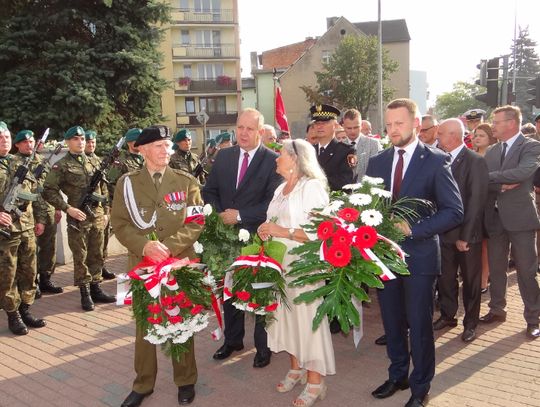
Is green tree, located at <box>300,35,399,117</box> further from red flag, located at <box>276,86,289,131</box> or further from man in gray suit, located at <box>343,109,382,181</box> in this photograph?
red flag, located at <box>276,86,289,131</box>

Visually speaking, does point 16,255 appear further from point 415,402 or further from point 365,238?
point 415,402

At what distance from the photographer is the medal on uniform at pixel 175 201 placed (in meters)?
4.09

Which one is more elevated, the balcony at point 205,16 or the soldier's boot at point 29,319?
the balcony at point 205,16

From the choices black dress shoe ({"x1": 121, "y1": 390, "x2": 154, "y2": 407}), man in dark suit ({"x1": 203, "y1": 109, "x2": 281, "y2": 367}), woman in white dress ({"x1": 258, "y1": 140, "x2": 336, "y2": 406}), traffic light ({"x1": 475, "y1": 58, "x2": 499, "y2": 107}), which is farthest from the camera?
traffic light ({"x1": 475, "y1": 58, "x2": 499, "y2": 107})

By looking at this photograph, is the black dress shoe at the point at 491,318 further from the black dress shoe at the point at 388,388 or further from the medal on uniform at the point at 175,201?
the medal on uniform at the point at 175,201

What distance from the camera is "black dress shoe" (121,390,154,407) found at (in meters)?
4.15

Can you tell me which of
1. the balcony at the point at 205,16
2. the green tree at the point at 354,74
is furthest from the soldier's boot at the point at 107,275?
the balcony at the point at 205,16

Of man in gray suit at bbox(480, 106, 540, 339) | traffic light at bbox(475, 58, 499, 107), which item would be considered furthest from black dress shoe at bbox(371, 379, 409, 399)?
traffic light at bbox(475, 58, 499, 107)

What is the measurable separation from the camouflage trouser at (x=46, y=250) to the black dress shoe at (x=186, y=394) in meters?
4.45

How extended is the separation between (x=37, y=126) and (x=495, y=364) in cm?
1618

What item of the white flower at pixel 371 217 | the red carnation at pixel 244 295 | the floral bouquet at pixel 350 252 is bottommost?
the red carnation at pixel 244 295

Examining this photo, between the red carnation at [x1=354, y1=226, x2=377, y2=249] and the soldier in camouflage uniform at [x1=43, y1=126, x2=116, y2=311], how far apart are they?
4.66 metres

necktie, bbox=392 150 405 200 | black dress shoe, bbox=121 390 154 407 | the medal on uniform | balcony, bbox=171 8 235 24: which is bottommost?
black dress shoe, bbox=121 390 154 407

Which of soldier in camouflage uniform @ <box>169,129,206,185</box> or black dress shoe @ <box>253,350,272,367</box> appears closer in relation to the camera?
black dress shoe @ <box>253,350,272,367</box>
